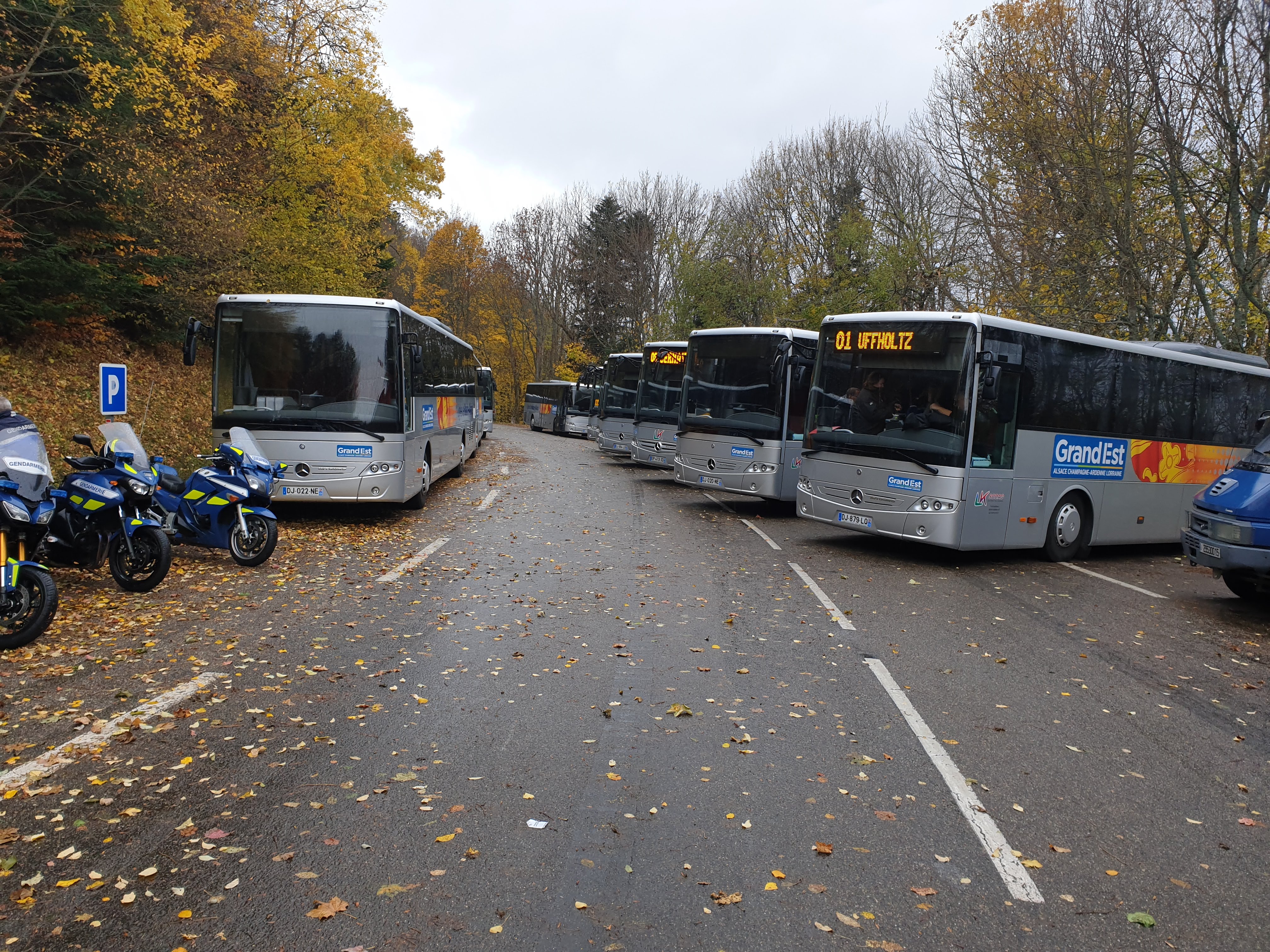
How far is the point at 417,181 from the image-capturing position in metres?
35.2

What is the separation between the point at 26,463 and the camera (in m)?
6.87

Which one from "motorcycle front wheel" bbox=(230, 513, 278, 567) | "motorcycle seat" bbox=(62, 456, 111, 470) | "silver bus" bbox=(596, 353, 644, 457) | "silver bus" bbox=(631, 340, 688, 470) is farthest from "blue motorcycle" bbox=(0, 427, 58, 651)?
"silver bus" bbox=(596, 353, 644, 457)

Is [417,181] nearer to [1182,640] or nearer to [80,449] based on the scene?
[80,449]

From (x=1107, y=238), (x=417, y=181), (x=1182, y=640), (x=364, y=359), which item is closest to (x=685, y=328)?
(x=417, y=181)

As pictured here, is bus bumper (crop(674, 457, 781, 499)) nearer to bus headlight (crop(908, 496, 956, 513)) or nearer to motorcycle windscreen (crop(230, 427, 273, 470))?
bus headlight (crop(908, 496, 956, 513))

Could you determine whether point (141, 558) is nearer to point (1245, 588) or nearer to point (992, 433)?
point (992, 433)

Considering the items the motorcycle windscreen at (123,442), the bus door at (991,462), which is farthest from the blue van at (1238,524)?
the motorcycle windscreen at (123,442)

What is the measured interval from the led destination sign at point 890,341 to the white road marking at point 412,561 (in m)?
5.99

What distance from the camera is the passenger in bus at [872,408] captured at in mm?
11812

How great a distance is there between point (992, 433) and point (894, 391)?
131 cm

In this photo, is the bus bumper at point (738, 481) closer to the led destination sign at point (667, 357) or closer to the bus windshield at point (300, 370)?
the led destination sign at point (667, 357)

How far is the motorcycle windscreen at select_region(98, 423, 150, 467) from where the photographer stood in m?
8.45

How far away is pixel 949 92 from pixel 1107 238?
11.5 m

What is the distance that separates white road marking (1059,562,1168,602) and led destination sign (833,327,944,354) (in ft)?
12.0
